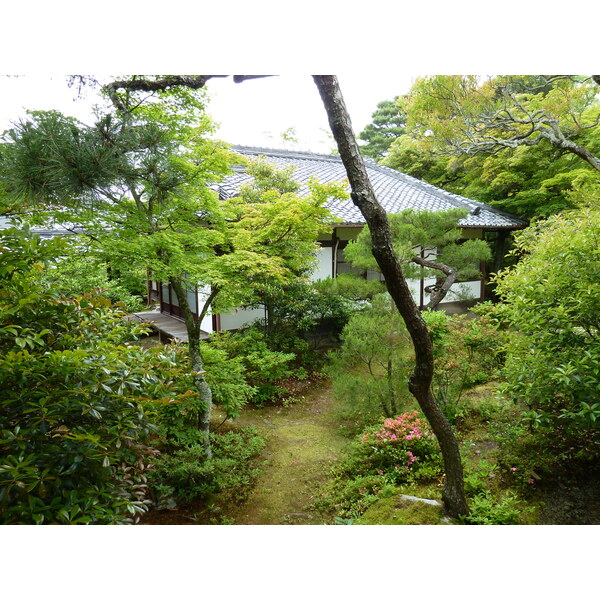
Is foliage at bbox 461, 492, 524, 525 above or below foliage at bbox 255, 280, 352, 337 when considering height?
below

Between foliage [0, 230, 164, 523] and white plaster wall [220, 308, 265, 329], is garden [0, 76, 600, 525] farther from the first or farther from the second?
white plaster wall [220, 308, 265, 329]

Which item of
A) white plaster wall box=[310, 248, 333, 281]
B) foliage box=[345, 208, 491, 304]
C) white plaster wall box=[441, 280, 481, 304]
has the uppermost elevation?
foliage box=[345, 208, 491, 304]

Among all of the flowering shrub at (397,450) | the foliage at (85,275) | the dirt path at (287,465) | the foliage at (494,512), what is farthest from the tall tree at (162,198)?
the foliage at (494,512)

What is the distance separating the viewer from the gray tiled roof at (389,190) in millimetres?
4785

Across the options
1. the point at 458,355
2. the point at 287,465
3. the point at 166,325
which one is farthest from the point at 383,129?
the point at 287,465

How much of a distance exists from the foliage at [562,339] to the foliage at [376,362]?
1053 mm

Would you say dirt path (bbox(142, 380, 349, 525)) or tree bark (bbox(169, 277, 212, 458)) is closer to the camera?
dirt path (bbox(142, 380, 349, 525))

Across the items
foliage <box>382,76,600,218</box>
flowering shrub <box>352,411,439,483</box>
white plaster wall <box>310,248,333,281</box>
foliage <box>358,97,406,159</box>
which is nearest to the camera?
flowering shrub <box>352,411,439,483</box>

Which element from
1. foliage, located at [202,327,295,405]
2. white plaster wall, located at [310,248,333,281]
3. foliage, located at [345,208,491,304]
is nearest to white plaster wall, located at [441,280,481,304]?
foliage, located at [345,208,491,304]

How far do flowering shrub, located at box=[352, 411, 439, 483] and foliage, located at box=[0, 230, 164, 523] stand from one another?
1756mm

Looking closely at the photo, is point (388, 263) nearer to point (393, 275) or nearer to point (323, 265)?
point (393, 275)

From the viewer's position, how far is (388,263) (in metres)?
1.81

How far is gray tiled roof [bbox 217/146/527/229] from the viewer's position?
479 centimetres

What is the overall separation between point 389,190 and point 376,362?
10.1ft
